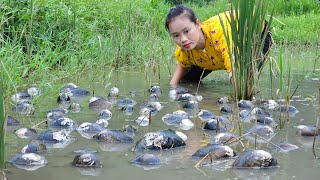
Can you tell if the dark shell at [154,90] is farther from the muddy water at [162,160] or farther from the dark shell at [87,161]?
the dark shell at [87,161]

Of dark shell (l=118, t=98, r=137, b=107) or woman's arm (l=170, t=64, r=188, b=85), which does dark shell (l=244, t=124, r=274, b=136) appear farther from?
woman's arm (l=170, t=64, r=188, b=85)

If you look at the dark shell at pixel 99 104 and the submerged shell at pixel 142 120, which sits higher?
the submerged shell at pixel 142 120

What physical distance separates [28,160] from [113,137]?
58 cm

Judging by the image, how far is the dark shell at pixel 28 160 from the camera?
2.67 meters

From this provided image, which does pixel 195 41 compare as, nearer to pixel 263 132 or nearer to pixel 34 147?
pixel 263 132

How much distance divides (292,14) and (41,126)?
9.80 meters

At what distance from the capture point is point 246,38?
423 centimetres

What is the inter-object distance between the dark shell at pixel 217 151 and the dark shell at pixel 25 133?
3.10ft

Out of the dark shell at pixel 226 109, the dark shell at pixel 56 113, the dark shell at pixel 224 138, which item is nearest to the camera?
the dark shell at pixel 224 138

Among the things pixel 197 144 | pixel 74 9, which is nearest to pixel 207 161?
pixel 197 144

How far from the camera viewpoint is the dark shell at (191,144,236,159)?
277cm

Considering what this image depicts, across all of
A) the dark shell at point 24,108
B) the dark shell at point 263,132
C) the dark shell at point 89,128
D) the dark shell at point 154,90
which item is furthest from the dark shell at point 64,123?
the dark shell at point 154,90

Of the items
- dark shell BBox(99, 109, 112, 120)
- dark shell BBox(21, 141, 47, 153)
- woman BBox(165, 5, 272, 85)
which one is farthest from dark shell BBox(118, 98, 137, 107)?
dark shell BBox(21, 141, 47, 153)

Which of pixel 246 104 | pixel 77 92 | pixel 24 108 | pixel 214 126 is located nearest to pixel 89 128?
pixel 214 126
